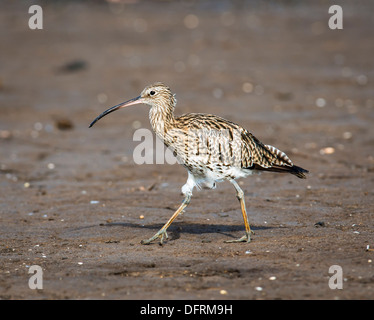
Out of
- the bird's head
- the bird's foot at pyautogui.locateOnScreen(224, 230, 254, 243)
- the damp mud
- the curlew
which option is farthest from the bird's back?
the damp mud

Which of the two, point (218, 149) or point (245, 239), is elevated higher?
point (218, 149)

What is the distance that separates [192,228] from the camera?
824cm

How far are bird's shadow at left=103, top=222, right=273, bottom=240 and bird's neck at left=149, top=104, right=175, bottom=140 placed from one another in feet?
4.00

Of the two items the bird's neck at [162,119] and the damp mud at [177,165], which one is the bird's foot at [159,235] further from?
the bird's neck at [162,119]

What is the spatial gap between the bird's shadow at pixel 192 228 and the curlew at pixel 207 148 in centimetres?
30

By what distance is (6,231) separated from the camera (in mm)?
8359

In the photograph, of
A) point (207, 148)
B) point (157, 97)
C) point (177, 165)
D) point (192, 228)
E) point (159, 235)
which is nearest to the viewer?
point (207, 148)

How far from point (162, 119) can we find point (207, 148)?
655mm

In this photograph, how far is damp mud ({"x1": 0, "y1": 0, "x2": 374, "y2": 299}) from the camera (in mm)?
6684

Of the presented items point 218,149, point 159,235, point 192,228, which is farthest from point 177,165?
point 218,149

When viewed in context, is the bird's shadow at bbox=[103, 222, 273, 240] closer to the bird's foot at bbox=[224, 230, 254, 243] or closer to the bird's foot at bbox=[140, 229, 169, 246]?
the bird's foot at bbox=[140, 229, 169, 246]

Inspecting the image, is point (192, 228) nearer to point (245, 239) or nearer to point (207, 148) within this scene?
point (245, 239)

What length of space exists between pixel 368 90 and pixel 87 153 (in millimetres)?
7610

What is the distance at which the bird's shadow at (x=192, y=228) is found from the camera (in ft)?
26.5
